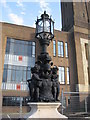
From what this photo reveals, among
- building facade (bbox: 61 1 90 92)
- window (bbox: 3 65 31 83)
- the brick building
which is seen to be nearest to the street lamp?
the brick building

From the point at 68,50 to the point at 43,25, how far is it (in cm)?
2004

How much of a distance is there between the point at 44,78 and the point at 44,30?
1.73 m

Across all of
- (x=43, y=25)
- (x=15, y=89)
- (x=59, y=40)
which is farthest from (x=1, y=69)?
(x=43, y=25)

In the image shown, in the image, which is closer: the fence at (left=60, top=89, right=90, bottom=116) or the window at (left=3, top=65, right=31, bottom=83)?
the fence at (left=60, top=89, right=90, bottom=116)

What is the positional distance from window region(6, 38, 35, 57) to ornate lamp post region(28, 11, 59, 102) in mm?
16892

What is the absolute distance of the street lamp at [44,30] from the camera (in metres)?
4.86

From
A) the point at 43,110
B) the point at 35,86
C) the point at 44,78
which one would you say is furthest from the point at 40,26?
the point at 43,110

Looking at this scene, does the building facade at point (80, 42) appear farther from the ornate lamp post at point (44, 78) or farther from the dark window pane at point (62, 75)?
the ornate lamp post at point (44, 78)

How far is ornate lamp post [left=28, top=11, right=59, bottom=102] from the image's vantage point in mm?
4184

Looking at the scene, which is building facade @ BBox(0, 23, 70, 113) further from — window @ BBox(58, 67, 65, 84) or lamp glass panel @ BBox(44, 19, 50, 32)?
lamp glass panel @ BBox(44, 19, 50, 32)

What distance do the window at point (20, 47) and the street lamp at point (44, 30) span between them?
54.6ft

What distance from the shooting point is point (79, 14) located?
2856 centimetres

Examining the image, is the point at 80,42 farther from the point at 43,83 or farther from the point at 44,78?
the point at 43,83

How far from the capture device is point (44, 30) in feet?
16.0
